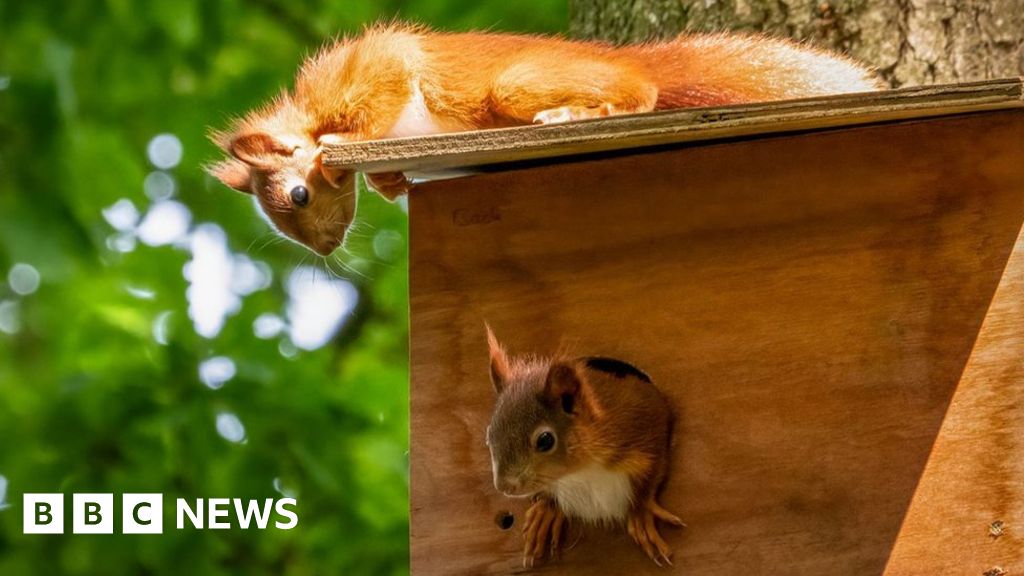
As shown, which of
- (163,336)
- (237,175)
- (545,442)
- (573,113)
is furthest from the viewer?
(163,336)

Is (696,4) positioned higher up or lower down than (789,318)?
higher up

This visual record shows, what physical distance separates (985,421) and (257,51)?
14.1ft

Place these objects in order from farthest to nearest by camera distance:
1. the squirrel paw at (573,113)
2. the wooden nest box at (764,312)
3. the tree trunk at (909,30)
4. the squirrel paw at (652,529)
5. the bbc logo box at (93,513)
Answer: the bbc logo box at (93,513)
the tree trunk at (909,30)
the squirrel paw at (573,113)
the squirrel paw at (652,529)
the wooden nest box at (764,312)

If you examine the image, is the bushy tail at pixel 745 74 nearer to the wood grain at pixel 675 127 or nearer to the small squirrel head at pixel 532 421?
the wood grain at pixel 675 127

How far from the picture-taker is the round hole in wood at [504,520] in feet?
9.02

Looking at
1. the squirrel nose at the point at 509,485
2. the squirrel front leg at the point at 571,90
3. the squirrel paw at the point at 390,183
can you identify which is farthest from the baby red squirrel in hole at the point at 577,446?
the squirrel front leg at the point at 571,90

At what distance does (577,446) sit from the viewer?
8.86 feet

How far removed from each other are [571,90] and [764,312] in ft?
2.17

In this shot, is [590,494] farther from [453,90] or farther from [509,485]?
[453,90]

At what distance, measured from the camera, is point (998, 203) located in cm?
245

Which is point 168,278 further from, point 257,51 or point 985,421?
point 985,421

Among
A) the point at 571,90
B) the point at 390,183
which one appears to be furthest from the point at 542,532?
the point at 571,90

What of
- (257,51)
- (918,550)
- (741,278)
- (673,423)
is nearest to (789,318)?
(741,278)

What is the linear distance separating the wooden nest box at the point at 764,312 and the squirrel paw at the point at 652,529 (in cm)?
2
